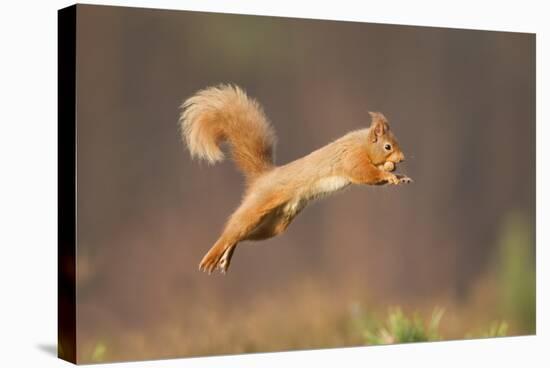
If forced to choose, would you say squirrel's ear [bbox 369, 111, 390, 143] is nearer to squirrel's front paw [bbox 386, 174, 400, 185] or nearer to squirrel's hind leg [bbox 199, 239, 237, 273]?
squirrel's front paw [bbox 386, 174, 400, 185]

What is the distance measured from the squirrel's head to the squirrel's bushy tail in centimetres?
71

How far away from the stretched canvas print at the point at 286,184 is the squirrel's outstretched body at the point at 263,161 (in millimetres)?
12

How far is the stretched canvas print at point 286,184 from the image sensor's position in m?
7.62

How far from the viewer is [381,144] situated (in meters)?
8.38

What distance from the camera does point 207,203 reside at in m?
7.98

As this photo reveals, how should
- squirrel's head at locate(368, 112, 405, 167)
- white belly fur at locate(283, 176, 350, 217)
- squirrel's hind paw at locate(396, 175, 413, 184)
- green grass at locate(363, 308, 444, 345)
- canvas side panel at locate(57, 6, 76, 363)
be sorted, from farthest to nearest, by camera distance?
green grass at locate(363, 308, 444, 345), squirrel's hind paw at locate(396, 175, 413, 184), squirrel's head at locate(368, 112, 405, 167), white belly fur at locate(283, 176, 350, 217), canvas side panel at locate(57, 6, 76, 363)

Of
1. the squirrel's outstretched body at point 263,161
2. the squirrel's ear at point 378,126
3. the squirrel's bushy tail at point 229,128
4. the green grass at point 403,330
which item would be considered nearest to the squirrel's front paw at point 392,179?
the squirrel's outstretched body at point 263,161

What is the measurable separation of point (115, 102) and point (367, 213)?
206 centimetres

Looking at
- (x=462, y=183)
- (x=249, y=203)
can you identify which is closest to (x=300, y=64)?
(x=249, y=203)

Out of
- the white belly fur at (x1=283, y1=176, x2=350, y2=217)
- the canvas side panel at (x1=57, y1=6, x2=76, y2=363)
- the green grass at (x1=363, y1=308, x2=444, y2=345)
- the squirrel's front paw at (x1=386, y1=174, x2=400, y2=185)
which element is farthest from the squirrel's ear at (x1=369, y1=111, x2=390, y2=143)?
the canvas side panel at (x1=57, y1=6, x2=76, y2=363)

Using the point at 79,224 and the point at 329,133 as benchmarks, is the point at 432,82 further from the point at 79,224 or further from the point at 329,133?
the point at 79,224

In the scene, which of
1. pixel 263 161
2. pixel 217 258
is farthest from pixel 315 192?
pixel 217 258

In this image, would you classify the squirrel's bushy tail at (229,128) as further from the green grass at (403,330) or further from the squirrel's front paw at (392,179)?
the green grass at (403,330)

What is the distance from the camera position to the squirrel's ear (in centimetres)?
840
